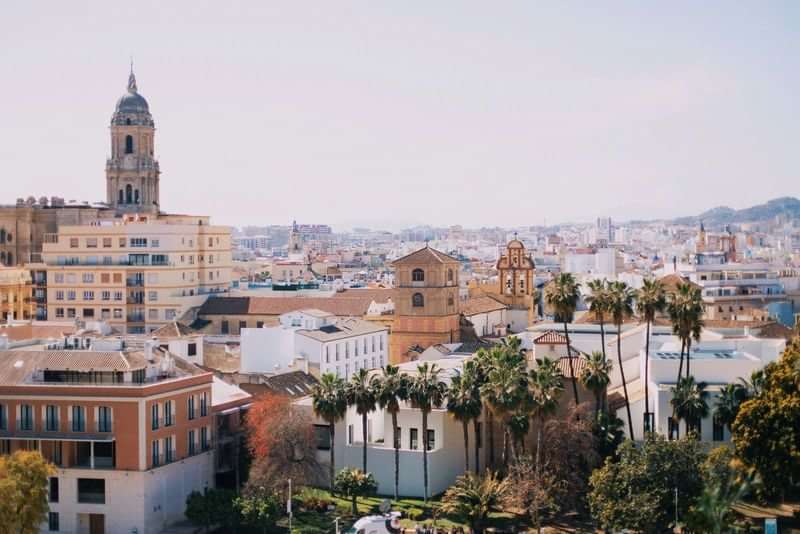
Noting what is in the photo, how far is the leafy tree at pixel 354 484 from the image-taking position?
55.9m

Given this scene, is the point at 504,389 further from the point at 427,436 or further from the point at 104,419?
the point at 104,419

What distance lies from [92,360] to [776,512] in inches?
1169

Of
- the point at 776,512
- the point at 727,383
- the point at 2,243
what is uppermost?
the point at 2,243

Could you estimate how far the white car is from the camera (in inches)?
1989

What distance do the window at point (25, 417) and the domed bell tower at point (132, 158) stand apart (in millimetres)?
74960

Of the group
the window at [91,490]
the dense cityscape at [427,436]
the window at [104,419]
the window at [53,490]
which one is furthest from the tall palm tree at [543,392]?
the window at [53,490]

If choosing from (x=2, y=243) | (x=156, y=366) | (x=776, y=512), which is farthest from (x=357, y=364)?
(x=2, y=243)

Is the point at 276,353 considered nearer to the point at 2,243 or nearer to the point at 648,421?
the point at 648,421

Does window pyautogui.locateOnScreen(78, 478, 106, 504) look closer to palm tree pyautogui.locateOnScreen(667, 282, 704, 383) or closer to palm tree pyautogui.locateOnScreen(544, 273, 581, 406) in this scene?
palm tree pyautogui.locateOnScreen(544, 273, 581, 406)

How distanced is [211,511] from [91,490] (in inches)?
211

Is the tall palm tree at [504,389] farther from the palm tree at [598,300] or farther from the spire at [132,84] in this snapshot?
the spire at [132,84]

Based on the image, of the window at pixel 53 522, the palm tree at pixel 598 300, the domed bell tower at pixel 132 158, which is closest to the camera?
the window at pixel 53 522

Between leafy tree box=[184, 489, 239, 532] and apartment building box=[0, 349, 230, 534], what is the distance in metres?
1.69

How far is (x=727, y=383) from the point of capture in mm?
57406
